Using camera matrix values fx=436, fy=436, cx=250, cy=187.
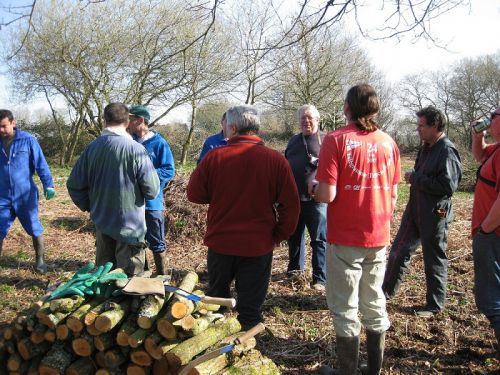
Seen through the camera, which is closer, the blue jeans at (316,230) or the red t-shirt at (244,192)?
the red t-shirt at (244,192)

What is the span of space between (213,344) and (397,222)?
661cm

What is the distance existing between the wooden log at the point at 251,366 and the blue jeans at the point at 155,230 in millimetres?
2292

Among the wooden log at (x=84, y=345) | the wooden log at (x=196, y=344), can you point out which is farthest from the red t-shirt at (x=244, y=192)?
the wooden log at (x=84, y=345)

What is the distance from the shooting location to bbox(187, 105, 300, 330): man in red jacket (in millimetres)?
3184

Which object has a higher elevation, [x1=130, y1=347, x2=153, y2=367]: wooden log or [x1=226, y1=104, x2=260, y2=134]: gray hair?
[x1=226, y1=104, x2=260, y2=134]: gray hair

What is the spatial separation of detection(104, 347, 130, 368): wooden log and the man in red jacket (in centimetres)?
84

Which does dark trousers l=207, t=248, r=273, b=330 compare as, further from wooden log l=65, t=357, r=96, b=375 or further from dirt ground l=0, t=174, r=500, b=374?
wooden log l=65, t=357, r=96, b=375

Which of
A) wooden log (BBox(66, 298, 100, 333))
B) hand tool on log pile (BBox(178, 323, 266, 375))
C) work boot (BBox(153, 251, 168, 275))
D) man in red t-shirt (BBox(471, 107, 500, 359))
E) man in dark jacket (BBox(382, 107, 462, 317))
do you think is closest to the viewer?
hand tool on log pile (BBox(178, 323, 266, 375))

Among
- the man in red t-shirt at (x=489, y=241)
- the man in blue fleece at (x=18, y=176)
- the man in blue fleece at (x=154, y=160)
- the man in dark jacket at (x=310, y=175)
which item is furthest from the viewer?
the man in blue fleece at (x=18, y=176)

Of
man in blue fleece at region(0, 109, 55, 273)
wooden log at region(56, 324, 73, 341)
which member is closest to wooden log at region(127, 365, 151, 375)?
wooden log at region(56, 324, 73, 341)

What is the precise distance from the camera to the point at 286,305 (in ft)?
15.0

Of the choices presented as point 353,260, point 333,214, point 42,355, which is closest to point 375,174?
point 333,214

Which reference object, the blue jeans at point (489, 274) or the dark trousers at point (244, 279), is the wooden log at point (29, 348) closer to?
the dark trousers at point (244, 279)

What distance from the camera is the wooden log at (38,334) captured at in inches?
109
